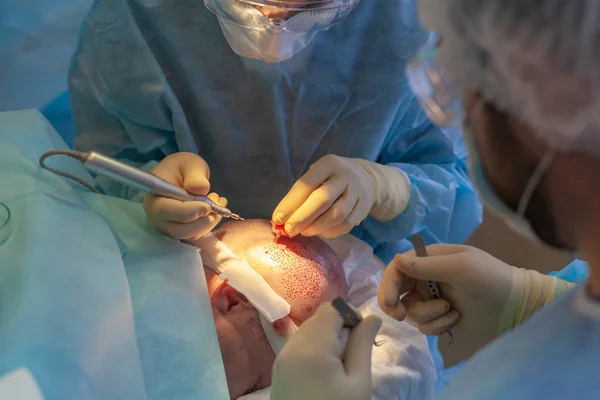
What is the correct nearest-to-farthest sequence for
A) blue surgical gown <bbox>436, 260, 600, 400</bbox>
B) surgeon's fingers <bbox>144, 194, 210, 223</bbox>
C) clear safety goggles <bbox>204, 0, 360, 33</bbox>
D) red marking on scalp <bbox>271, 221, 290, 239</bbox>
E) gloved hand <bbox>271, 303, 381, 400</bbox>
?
blue surgical gown <bbox>436, 260, 600, 400</bbox>
gloved hand <bbox>271, 303, 381, 400</bbox>
clear safety goggles <bbox>204, 0, 360, 33</bbox>
surgeon's fingers <bbox>144, 194, 210, 223</bbox>
red marking on scalp <bbox>271, 221, 290, 239</bbox>

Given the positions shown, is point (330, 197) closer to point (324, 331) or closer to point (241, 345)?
point (241, 345)

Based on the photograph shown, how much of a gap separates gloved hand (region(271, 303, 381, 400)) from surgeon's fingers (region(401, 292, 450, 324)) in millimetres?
312

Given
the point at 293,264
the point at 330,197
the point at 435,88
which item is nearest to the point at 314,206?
the point at 330,197

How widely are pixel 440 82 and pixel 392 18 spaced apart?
2.28 feet

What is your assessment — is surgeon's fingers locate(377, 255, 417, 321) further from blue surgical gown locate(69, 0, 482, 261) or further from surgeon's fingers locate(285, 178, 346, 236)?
blue surgical gown locate(69, 0, 482, 261)

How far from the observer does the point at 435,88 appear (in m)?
0.84

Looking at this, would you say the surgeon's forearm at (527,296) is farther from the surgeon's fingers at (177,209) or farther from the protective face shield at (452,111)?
the surgeon's fingers at (177,209)

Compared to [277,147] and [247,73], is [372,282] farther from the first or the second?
[247,73]

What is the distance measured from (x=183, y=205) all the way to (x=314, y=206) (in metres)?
0.31

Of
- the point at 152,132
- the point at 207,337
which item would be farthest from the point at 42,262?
the point at 152,132

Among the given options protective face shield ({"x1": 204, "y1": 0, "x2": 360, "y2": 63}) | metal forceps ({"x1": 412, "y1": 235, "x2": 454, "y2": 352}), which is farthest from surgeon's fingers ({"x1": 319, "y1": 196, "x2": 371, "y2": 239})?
protective face shield ({"x1": 204, "y1": 0, "x2": 360, "y2": 63})

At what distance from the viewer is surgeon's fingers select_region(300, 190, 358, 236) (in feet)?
4.84

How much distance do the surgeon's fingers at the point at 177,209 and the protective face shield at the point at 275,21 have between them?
1.21ft

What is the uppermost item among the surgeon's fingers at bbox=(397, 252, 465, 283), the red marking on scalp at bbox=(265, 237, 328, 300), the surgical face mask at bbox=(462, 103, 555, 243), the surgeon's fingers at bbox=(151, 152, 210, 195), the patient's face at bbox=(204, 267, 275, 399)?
the surgical face mask at bbox=(462, 103, 555, 243)
